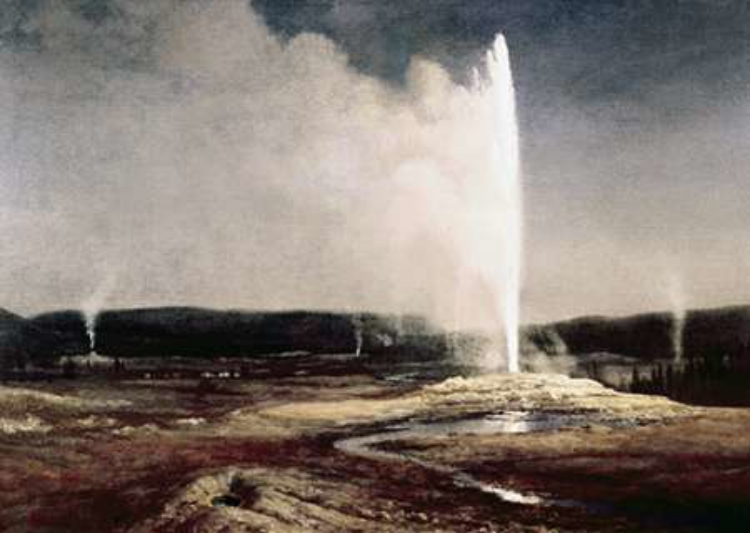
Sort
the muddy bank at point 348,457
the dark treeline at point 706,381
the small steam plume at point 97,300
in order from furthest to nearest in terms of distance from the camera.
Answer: the small steam plume at point 97,300 < the dark treeline at point 706,381 < the muddy bank at point 348,457

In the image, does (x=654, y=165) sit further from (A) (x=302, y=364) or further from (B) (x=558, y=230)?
(A) (x=302, y=364)

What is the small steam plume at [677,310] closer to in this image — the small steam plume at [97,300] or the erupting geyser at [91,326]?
the small steam plume at [97,300]

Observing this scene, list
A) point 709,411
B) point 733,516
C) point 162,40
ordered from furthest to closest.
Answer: point 162,40, point 709,411, point 733,516

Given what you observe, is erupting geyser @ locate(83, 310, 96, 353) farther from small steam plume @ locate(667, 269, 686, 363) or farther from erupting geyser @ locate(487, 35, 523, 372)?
small steam plume @ locate(667, 269, 686, 363)

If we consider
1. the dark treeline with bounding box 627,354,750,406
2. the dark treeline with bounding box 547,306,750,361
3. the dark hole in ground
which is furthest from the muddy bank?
the dark treeline with bounding box 547,306,750,361

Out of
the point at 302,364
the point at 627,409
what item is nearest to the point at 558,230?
the point at 627,409

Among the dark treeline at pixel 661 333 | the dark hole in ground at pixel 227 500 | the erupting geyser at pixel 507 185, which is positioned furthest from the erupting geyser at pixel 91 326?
the dark treeline at pixel 661 333

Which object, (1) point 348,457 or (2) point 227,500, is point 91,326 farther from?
(1) point 348,457

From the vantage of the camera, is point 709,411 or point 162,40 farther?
point 162,40
